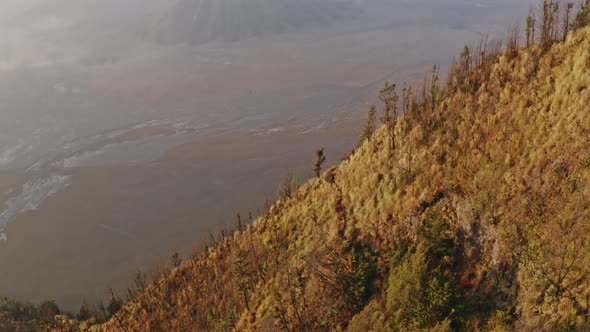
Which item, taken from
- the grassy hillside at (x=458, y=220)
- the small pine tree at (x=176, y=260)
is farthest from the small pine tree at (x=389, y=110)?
the small pine tree at (x=176, y=260)

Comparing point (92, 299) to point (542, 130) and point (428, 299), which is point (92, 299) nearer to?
point (428, 299)

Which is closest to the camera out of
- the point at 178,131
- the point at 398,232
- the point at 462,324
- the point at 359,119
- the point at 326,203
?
the point at 462,324

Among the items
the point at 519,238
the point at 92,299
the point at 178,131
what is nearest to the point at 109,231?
the point at 92,299

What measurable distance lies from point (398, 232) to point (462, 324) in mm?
7615

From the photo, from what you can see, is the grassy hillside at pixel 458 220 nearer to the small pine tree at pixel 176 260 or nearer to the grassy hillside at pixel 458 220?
the grassy hillside at pixel 458 220

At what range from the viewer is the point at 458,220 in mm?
21266

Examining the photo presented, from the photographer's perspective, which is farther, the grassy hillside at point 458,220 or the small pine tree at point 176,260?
the small pine tree at point 176,260

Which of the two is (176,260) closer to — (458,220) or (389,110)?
(389,110)

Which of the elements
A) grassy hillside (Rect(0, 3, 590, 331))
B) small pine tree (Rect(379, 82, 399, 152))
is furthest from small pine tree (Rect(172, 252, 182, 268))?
small pine tree (Rect(379, 82, 399, 152))

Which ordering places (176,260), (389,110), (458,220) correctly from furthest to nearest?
(176,260), (389,110), (458,220)

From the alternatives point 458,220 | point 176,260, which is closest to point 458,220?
point 458,220

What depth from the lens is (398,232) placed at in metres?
24.3

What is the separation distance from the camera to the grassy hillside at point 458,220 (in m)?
16.4

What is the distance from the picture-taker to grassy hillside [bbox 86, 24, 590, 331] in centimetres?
1639
